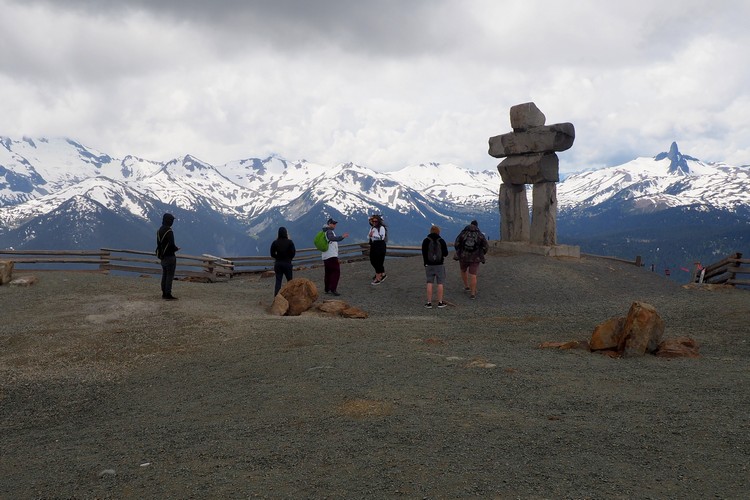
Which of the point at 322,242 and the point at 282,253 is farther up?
the point at 322,242

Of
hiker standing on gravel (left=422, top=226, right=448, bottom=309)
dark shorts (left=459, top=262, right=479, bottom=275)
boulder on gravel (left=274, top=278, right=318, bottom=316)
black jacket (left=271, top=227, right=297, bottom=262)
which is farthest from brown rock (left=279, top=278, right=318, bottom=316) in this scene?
dark shorts (left=459, top=262, right=479, bottom=275)

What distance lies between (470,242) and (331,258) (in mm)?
4261

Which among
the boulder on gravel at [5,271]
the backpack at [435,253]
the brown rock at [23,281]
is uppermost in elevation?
the backpack at [435,253]

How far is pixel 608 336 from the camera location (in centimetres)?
1006

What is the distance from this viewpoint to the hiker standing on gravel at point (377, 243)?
19141mm

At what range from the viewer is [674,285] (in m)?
20.8

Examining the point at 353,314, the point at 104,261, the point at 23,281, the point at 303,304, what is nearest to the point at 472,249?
the point at 353,314

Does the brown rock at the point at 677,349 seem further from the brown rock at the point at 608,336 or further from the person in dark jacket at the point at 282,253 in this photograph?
the person in dark jacket at the point at 282,253

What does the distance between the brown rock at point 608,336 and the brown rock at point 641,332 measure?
14 centimetres

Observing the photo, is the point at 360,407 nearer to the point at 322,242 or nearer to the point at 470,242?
the point at 322,242

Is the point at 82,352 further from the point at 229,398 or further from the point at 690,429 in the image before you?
the point at 690,429

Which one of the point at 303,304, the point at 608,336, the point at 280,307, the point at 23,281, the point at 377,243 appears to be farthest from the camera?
the point at 377,243

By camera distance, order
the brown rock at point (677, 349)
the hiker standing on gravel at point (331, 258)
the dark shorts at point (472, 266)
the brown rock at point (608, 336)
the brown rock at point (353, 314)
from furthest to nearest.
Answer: the dark shorts at point (472, 266), the hiker standing on gravel at point (331, 258), the brown rock at point (353, 314), the brown rock at point (608, 336), the brown rock at point (677, 349)

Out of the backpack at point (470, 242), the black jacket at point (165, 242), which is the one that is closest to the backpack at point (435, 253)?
the backpack at point (470, 242)
